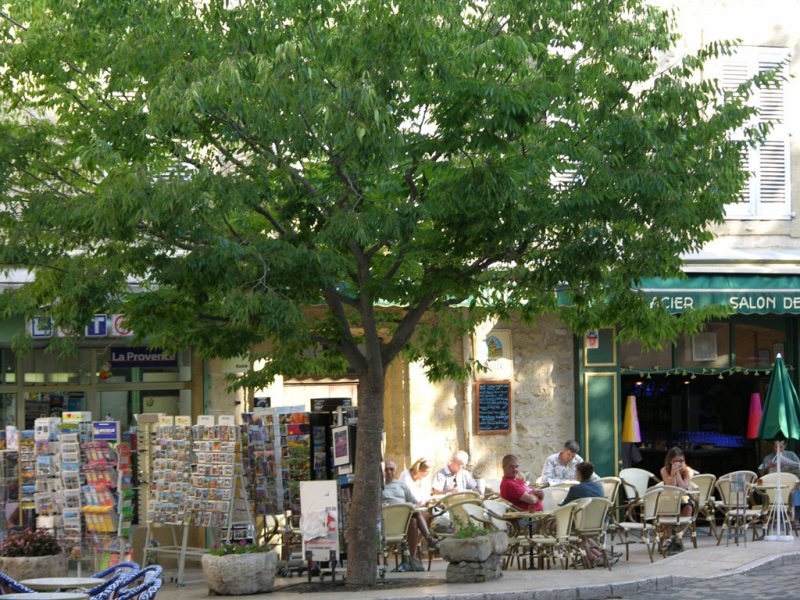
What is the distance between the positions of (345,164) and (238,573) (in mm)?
4188

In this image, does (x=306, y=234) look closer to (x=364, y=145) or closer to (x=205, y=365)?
(x=364, y=145)

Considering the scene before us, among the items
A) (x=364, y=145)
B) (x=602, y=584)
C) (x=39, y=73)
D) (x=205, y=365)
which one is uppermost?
(x=39, y=73)

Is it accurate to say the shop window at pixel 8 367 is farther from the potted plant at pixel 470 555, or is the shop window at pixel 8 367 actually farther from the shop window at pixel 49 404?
the potted plant at pixel 470 555

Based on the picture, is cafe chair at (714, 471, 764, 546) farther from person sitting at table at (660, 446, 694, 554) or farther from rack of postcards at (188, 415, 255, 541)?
rack of postcards at (188, 415, 255, 541)

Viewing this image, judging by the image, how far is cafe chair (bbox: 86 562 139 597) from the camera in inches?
416

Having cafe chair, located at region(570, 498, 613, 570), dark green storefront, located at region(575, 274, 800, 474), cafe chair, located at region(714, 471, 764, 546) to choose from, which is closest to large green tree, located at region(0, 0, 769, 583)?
cafe chair, located at region(570, 498, 613, 570)

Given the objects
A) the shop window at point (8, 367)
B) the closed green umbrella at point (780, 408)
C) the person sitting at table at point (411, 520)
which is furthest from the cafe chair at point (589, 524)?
the shop window at point (8, 367)

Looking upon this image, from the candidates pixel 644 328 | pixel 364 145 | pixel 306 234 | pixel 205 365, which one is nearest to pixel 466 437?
pixel 205 365

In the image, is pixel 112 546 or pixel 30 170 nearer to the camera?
pixel 30 170

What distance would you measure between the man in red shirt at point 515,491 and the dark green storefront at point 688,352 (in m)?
3.70

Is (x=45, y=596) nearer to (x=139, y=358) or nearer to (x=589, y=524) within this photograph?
(x=589, y=524)

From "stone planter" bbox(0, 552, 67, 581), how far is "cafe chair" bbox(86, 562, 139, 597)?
2442mm

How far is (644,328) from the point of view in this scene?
15336 millimetres

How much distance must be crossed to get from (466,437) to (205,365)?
3852mm
